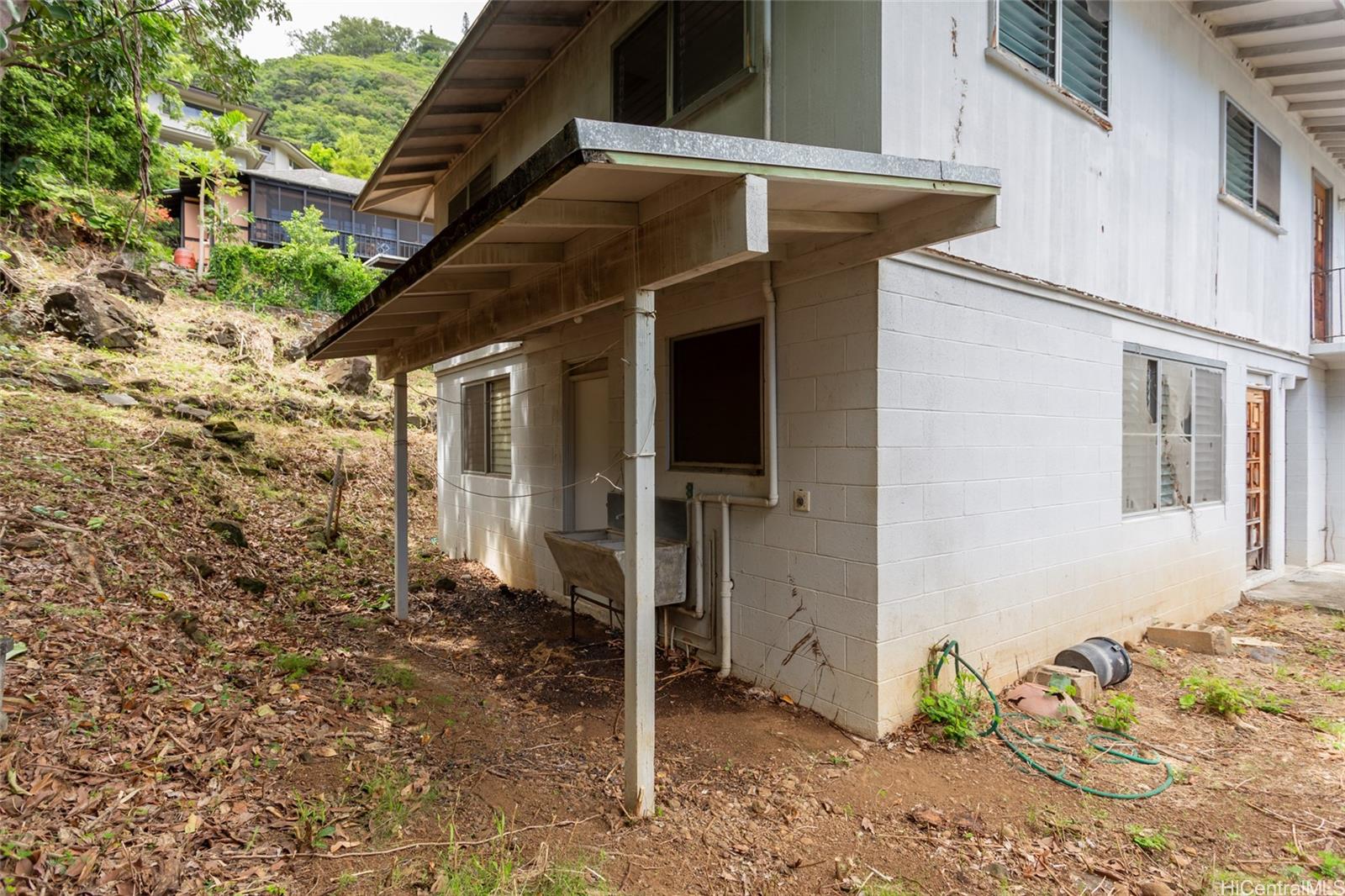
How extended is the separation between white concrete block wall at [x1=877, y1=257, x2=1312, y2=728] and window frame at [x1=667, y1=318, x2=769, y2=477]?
85 cm

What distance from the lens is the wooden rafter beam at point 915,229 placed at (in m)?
3.28

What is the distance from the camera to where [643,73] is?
5535 mm

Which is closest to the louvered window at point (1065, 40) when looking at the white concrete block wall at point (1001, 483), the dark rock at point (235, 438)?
the white concrete block wall at point (1001, 483)

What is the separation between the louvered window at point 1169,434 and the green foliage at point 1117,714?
1890 millimetres

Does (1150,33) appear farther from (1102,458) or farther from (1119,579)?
(1119,579)

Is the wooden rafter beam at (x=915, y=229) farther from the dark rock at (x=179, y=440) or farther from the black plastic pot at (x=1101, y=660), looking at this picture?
the dark rock at (x=179, y=440)

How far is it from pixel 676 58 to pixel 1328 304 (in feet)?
31.9

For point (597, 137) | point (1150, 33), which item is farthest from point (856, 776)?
point (1150, 33)

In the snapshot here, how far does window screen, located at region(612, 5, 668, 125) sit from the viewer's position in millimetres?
5328

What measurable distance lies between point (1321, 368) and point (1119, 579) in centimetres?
640

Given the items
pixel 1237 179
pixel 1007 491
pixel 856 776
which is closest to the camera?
pixel 856 776

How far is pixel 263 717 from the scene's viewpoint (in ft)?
12.6

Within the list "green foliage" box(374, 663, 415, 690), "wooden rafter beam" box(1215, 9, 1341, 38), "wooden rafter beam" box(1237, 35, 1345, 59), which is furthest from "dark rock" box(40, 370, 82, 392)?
"wooden rafter beam" box(1237, 35, 1345, 59)

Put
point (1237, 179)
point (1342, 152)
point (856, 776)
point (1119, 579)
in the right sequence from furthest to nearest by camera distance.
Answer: point (1342, 152) < point (1237, 179) < point (1119, 579) < point (856, 776)
